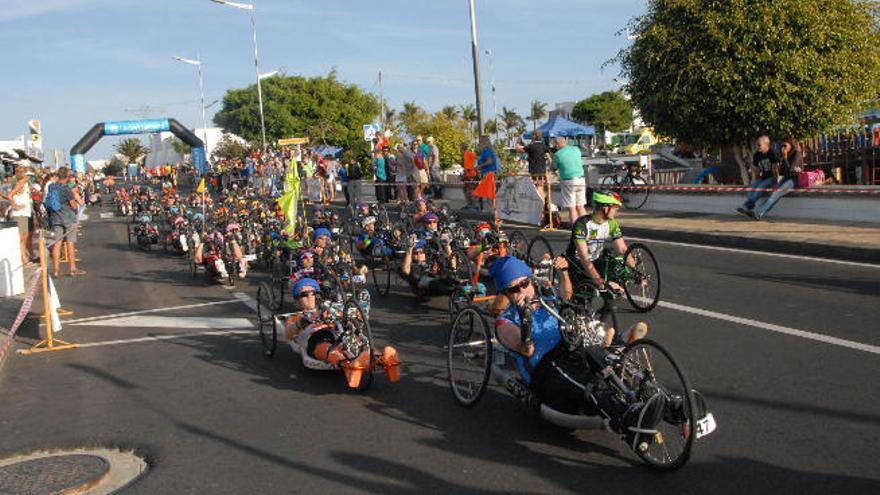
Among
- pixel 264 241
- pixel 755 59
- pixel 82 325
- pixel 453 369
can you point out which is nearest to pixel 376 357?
pixel 453 369

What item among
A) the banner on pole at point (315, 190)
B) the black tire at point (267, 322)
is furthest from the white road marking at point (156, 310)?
the banner on pole at point (315, 190)

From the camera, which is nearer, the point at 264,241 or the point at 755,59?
the point at 264,241

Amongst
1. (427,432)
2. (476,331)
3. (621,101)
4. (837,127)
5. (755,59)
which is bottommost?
(427,432)

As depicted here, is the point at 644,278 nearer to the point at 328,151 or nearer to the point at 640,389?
the point at 640,389

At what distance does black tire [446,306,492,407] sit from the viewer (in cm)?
634

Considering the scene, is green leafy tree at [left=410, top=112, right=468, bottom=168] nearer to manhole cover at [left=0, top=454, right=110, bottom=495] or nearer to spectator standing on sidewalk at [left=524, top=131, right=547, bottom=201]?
spectator standing on sidewalk at [left=524, top=131, right=547, bottom=201]

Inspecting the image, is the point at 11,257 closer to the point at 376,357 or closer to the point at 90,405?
the point at 90,405

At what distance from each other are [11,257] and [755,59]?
1496 cm

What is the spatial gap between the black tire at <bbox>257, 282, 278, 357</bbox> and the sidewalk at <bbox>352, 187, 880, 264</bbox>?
7.93 metres

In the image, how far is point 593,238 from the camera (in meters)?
8.70

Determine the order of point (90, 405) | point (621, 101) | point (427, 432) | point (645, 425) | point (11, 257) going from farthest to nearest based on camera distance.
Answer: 1. point (621, 101)
2. point (11, 257)
3. point (90, 405)
4. point (427, 432)
5. point (645, 425)

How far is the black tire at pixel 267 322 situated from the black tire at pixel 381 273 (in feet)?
7.57

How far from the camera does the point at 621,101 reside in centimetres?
8325

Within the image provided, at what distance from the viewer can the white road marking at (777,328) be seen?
284 inches
